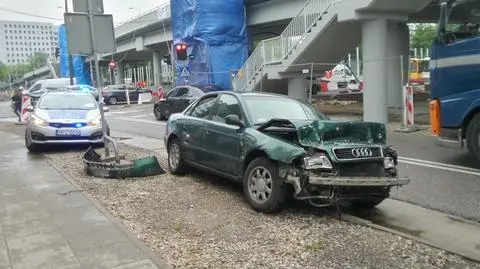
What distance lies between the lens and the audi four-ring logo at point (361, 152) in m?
5.91

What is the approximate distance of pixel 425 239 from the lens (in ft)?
17.8

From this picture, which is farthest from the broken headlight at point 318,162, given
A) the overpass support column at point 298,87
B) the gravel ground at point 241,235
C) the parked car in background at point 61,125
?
the overpass support column at point 298,87

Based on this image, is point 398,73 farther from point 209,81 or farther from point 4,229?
point 4,229

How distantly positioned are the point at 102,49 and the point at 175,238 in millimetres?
4930

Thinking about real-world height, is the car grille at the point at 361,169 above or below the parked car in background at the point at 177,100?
below

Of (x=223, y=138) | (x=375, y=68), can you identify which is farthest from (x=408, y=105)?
(x=223, y=138)

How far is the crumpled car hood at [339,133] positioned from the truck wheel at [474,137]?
3.33 meters

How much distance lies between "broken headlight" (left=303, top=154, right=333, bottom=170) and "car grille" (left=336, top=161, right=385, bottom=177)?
14 centimetres

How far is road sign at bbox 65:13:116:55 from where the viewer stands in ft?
29.7

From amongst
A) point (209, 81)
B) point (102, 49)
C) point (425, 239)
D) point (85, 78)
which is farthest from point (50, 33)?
point (425, 239)

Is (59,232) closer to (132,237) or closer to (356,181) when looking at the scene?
(132,237)

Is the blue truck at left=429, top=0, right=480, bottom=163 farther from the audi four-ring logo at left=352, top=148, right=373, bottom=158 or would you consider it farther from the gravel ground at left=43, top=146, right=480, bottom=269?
the gravel ground at left=43, top=146, right=480, bottom=269

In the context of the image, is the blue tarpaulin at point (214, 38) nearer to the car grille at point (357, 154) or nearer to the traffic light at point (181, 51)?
the traffic light at point (181, 51)

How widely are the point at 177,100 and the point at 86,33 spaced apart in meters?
12.1
